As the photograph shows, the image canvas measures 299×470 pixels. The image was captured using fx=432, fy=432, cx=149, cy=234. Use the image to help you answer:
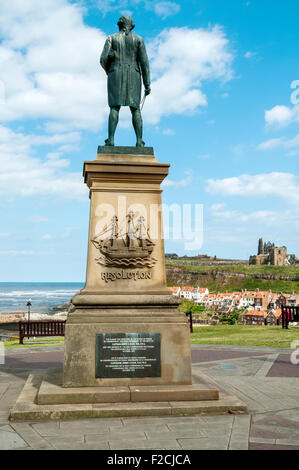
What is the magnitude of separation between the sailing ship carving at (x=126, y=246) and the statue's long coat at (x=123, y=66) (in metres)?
2.26

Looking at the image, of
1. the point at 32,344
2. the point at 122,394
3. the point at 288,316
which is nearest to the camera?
the point at 122,394

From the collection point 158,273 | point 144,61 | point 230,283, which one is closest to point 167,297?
point 158,273

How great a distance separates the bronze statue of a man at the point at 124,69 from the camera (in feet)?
26.0

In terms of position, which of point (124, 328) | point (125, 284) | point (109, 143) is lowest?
point (124, 328)

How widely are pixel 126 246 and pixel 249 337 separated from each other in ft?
35.3

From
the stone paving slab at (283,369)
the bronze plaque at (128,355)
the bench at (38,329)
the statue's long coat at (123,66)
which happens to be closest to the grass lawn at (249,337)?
the stone paving slab at (283,369)

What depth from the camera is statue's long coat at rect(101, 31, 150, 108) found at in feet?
26.0

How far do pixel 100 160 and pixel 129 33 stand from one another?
255 cm

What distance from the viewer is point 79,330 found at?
6652mm

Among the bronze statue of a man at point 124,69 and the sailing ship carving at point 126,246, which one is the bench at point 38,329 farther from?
the bronze statue of a man at point 124,69

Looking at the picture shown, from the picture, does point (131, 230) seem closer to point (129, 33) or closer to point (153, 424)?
point (153, 424)

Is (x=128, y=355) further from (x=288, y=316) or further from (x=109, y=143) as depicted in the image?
(x=288, y=316)

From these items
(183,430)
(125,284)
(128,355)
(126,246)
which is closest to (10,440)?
(183,430)

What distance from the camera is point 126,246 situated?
7273 mm
